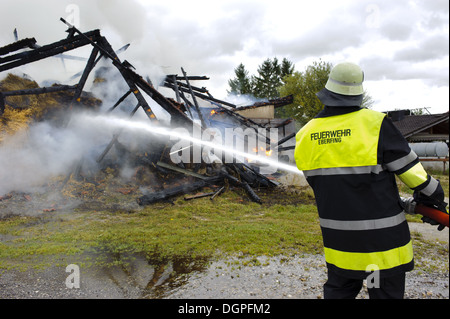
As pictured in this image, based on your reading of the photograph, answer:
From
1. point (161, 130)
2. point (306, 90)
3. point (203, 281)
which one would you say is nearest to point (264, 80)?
point (306, 90)

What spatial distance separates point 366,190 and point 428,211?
0.47m

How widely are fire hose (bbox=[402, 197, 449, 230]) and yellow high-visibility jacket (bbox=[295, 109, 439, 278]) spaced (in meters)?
0.08

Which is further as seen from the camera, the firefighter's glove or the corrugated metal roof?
the corrugated metal roof

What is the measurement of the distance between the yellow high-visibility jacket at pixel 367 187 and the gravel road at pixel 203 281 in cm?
155

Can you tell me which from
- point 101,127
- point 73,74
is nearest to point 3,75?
point 101,127

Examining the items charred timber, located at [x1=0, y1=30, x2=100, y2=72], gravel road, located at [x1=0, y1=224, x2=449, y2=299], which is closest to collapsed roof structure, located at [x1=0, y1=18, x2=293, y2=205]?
charred timber, located at [x1=0, y1=30, x2=100, y2=72]

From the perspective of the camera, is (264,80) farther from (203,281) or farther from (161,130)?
(203,281)

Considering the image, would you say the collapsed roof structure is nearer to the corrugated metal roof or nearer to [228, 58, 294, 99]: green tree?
the corrugated metal roof

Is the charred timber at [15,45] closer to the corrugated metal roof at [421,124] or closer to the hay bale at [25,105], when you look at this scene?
the hay bale at [25,105]

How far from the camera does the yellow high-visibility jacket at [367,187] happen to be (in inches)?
72.3

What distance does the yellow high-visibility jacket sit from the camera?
72.3 inches

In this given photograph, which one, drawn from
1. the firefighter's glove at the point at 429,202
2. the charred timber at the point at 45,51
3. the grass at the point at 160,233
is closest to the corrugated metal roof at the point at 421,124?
the grass at the point at 160,233
